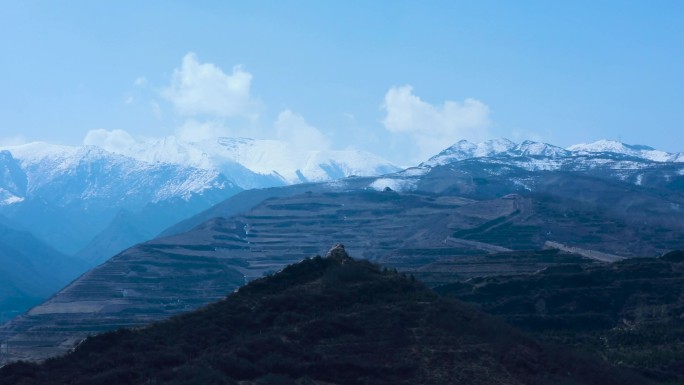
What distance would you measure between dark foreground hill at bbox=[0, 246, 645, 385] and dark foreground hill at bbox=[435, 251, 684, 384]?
1298 cm

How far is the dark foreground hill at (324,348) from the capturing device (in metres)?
41.1

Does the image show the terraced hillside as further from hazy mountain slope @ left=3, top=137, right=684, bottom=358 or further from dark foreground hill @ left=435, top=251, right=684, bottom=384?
dark foreground hill @ left=435, top=251, right=684, bottom=384

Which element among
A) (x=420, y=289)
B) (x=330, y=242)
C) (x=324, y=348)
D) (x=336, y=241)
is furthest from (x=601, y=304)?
(x=330, y=242)

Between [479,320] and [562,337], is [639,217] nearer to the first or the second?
[562,337]

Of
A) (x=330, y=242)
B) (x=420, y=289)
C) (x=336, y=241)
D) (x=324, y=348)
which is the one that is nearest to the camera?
(x=324, y=348)

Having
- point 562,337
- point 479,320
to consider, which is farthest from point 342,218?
point 479,320

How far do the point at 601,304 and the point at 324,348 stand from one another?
4015cm

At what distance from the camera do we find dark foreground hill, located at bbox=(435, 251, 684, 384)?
64.2 meters

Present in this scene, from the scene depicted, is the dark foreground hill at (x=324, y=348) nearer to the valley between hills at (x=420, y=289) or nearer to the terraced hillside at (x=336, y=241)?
the valley between hills at (x=420, y=289)

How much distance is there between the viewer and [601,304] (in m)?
78.1

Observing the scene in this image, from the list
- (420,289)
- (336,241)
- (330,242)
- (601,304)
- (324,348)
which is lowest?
(601,304)

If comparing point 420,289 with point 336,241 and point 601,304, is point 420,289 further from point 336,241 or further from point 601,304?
point 336,241

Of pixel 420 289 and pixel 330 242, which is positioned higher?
pixel 330 242

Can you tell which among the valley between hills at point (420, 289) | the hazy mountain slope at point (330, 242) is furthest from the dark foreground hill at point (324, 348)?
the hazy mountain slope at point (330, 242)
